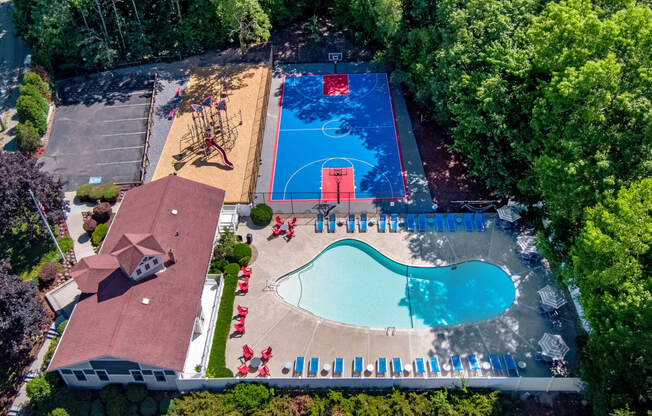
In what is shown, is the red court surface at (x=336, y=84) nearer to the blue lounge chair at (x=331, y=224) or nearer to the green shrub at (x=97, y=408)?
the blue lounge chair at (x=331, y=224)

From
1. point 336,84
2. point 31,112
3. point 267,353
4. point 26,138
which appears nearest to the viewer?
point 267,353

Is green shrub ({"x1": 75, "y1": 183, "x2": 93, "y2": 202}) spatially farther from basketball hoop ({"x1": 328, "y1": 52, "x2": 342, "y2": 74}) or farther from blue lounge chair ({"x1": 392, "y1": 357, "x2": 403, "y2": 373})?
basketball hoop ({"x1": 328, "y1": 52, "x2": 342, "y2": 74})

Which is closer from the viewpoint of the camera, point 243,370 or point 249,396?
point 249,396

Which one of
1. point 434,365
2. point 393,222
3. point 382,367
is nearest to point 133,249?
point 382,367

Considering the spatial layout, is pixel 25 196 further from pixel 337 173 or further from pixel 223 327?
pixel 337 173

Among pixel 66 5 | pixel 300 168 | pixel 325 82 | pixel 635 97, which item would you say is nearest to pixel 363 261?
pixel 300 168

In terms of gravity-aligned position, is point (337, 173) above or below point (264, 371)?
above

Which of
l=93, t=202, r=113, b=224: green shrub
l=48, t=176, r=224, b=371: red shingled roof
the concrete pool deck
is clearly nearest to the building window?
l=48, t=176, r=224, b=371: red shingled roof
